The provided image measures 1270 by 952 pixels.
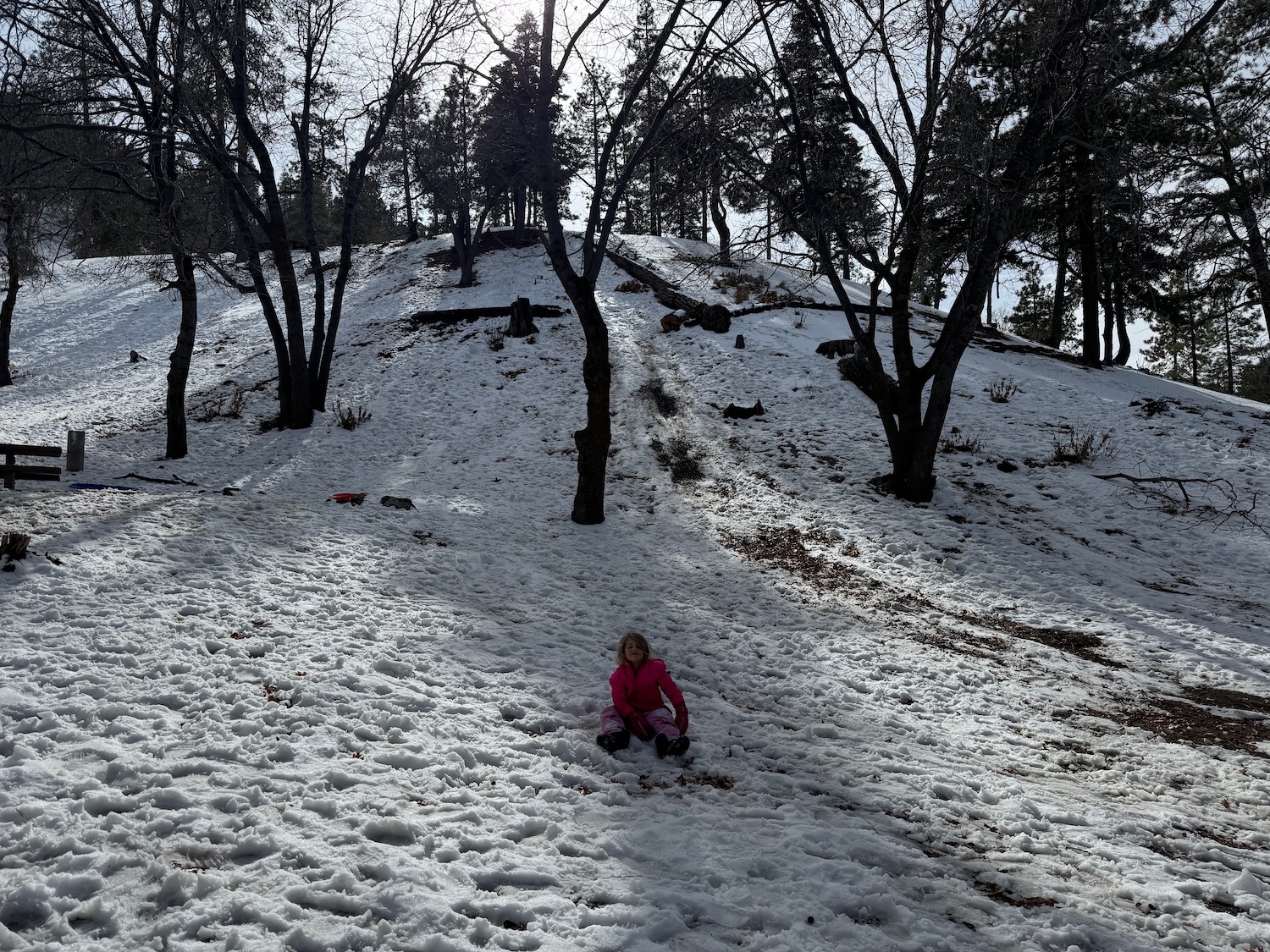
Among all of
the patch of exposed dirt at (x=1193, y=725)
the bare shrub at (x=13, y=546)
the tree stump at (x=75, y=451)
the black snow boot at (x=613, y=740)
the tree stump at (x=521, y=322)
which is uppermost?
the tree stump at (x=521, y=322)

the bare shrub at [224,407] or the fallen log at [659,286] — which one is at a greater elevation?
the fallen log at [659,286]

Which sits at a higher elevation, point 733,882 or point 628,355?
point 628,355

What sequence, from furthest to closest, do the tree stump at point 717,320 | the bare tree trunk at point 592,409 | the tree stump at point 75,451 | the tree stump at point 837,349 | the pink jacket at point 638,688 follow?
1. the tree stump at point 717,320
2. the tree stump at point 837,349
3. the tree stump at point 75,451
4. the bare tree trunk at point 592,409
5. the pink jacket at point 638,688

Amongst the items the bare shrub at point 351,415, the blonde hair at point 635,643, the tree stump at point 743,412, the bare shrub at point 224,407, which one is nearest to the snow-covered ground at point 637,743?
the blonde hair at point 635,643

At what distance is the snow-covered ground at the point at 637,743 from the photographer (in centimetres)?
300

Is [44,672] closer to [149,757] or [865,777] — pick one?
[149,757]

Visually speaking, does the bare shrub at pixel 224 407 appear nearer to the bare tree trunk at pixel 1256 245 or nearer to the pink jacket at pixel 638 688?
the pink jacket at pixel 638 688

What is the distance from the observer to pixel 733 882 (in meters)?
3.23

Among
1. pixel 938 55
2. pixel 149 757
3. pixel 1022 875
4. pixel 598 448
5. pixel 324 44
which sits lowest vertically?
pixel 1022 875

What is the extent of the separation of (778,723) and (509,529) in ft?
17.6

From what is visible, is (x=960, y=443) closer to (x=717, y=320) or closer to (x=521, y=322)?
(x=717, y=320)

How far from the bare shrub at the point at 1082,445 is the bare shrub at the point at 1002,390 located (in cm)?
176

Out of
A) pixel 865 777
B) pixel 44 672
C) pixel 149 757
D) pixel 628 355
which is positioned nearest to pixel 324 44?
pixel 628 355

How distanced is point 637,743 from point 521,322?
723 inches
